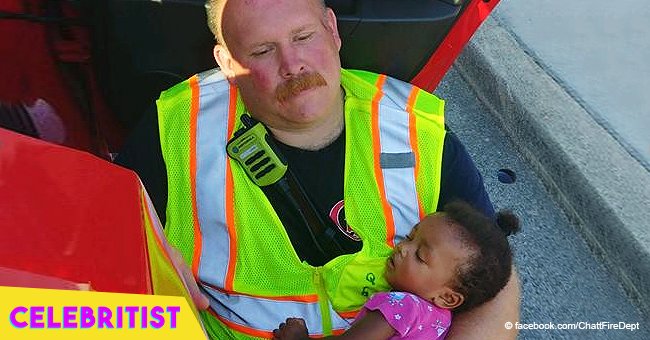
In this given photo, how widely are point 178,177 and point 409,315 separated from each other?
22.3 inches

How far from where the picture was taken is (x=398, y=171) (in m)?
1.69

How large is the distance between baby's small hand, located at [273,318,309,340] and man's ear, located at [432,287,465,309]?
28 cm

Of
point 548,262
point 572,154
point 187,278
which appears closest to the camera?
point 187,278

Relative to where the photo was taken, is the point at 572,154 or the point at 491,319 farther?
the point at 572,154

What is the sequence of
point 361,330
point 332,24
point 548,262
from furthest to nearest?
point 548,262, point 332,24, point 361,330

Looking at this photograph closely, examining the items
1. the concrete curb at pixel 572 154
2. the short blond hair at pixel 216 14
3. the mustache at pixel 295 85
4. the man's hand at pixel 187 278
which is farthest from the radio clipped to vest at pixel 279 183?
the concrete curb at pixel 572 154

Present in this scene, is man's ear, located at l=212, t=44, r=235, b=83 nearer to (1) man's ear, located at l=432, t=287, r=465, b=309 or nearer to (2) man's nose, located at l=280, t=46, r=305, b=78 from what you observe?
(2) man's nose, located at l=280, t=46, r=305, b=78

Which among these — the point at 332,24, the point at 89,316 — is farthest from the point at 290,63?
the point at 89,316

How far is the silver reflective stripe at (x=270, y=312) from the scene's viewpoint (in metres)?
1.62

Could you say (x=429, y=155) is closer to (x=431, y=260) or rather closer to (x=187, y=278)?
(x=431, y=260)

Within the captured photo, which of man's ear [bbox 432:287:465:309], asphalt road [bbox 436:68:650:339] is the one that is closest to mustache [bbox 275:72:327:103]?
man's ear [bbox 432:287:465:309]

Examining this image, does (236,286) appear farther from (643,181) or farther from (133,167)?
(643,181)

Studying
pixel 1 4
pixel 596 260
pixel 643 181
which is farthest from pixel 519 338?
pixel 1 4

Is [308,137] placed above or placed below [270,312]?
above
